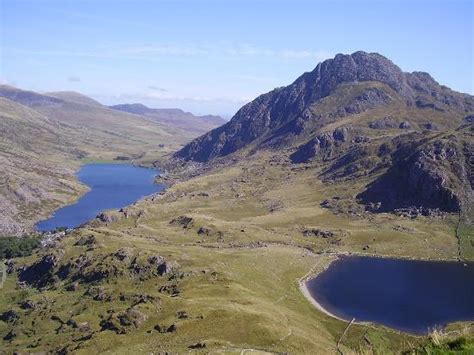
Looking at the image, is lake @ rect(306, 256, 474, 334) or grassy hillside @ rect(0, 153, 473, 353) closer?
grassy hillside @ rect(0, 153, 473, 353)

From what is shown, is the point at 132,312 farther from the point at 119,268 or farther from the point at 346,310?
the point at 346,310

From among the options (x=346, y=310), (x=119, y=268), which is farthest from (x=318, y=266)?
(x=119, y=268)

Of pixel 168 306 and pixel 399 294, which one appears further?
pixel 399 294

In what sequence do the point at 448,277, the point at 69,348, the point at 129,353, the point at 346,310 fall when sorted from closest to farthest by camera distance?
the point at 129,353 → the point at 69,348 → the point at 346,310 → the point at 448,277

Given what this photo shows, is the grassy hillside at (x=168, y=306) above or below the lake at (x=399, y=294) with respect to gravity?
below

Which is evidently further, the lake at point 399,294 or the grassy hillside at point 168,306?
the lake at point 399,294

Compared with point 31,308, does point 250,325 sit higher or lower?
higher

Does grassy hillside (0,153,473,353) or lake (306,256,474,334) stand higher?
lake (306,256,474,334)

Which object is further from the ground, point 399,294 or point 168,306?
point 399,294
